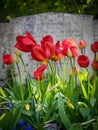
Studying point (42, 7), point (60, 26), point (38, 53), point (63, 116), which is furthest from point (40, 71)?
point (42, 7)

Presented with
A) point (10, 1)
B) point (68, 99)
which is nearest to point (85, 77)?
point (68, 99)

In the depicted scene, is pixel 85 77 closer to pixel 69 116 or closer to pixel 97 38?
pixel 69 116

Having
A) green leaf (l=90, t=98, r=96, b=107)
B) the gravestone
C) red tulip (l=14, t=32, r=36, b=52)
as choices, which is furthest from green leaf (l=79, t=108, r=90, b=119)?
the gravestone

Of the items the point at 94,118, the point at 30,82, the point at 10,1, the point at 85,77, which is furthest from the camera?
the point at 10,1

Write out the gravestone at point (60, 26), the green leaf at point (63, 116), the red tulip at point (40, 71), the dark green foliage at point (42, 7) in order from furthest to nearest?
the dark green foliage at point (42, 7)
the gravestone at point (60, 26)
the red tulip at point (40, 71)
the green leaf at point (63, 116)

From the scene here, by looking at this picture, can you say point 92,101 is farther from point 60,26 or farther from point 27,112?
point 60,26

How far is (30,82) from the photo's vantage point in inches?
81.6

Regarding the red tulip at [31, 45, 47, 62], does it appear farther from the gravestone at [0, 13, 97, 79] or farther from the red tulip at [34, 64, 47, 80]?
the gravestone at [0, 13, 97, 79]

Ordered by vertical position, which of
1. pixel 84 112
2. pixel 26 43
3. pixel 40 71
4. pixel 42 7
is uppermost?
pixel 42 7

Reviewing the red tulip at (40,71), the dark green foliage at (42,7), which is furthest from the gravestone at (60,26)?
the red tulip at (40,71)

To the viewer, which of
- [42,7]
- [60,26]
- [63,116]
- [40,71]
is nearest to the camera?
[63,116]

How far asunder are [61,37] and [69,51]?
4945mm

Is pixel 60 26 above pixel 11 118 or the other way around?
above

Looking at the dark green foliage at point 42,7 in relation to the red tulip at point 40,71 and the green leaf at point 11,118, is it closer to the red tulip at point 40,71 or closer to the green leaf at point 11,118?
the red tulip at point 40,71
